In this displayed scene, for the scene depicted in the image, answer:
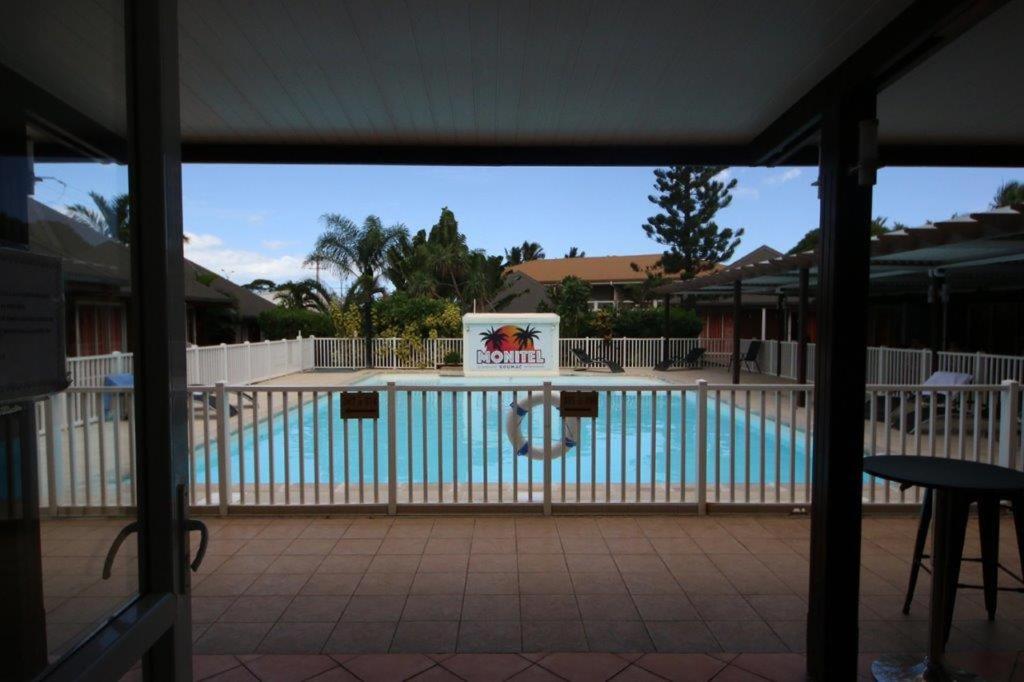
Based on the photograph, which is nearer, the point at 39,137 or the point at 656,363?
the point at 39,137

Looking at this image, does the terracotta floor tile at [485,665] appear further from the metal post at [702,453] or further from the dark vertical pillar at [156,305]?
the metal post at [702,453]

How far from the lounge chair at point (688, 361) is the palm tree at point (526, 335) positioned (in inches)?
155

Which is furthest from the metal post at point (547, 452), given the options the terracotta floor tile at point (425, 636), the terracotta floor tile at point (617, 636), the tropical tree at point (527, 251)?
the tropical tree at point (527, 251)

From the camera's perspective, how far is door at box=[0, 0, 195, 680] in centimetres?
103

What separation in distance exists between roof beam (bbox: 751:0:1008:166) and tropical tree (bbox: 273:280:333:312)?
22.4 metres

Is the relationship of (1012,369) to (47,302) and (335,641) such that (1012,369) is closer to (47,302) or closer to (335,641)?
(335,641)

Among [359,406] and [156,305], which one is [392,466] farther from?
[156,305]

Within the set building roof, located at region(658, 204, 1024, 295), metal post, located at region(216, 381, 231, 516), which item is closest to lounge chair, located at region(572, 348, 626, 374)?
building roof, located at region(658, 204, 1024, 295)

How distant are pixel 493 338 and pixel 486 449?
1207cm

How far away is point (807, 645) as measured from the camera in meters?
2.53

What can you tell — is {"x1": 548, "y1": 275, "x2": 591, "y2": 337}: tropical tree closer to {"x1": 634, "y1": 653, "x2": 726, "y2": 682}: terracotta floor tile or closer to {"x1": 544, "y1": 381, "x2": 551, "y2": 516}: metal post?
{"x1": 544, "y1": 381, "x2": 551, "y2": 516}: metal post

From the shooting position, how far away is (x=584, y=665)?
2547 mm

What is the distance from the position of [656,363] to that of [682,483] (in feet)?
47.7

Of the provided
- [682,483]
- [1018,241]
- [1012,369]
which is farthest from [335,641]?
[1012,369]
